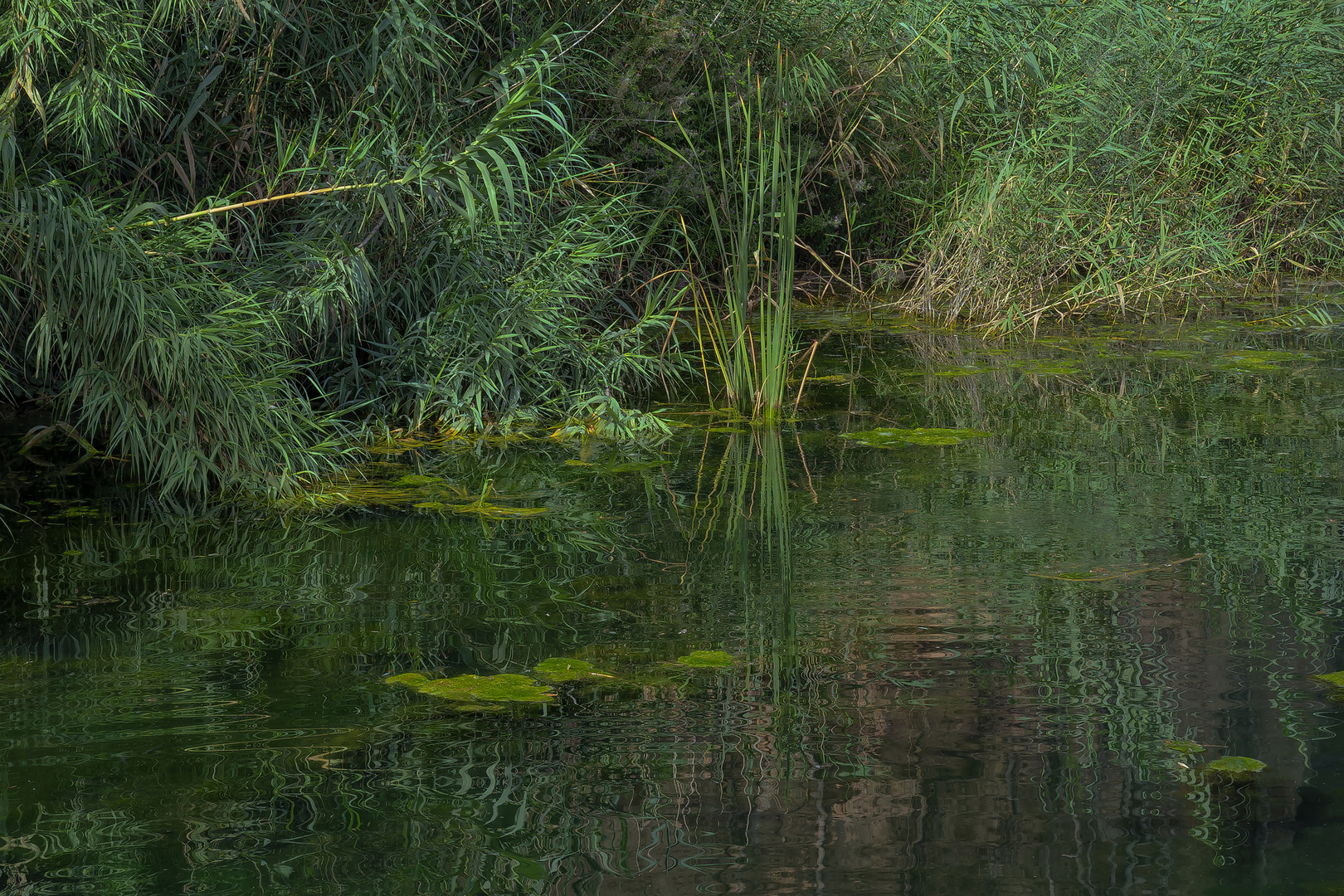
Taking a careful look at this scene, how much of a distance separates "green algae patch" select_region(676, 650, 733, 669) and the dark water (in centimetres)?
3

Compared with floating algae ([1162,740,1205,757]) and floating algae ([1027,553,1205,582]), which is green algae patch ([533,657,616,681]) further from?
floating algae ([1027,553,1205,582])

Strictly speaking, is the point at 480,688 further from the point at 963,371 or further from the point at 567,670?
the point at 963,371

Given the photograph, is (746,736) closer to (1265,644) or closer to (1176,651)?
(1176,651)

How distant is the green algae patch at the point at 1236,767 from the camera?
209cm

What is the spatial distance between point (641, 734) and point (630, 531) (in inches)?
49.9

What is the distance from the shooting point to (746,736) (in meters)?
2.25

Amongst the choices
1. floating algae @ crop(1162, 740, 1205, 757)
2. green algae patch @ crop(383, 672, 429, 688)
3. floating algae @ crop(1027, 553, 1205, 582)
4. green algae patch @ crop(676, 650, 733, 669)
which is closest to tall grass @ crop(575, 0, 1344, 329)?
floating algae @ crop(1027, 553, 1205, 582)

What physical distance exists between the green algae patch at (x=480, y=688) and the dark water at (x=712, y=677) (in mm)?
41

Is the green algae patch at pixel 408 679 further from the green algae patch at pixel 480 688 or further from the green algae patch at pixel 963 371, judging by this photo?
the green algae patch at pixel 963 371

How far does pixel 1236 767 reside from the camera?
6.91 ft

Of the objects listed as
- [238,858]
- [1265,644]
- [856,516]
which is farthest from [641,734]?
[856,516]

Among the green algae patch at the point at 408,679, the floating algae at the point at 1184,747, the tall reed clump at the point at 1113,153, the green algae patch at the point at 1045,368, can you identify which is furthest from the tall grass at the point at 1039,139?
the floating algae at the point at 1184,747

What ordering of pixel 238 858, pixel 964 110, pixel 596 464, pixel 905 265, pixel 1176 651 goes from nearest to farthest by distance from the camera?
1. pixel 238 858
2. pixel 1176 651
3. pixel 596 464
4. pixel 964 110
5. pixel 905 265

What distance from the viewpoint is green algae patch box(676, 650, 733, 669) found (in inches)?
101
